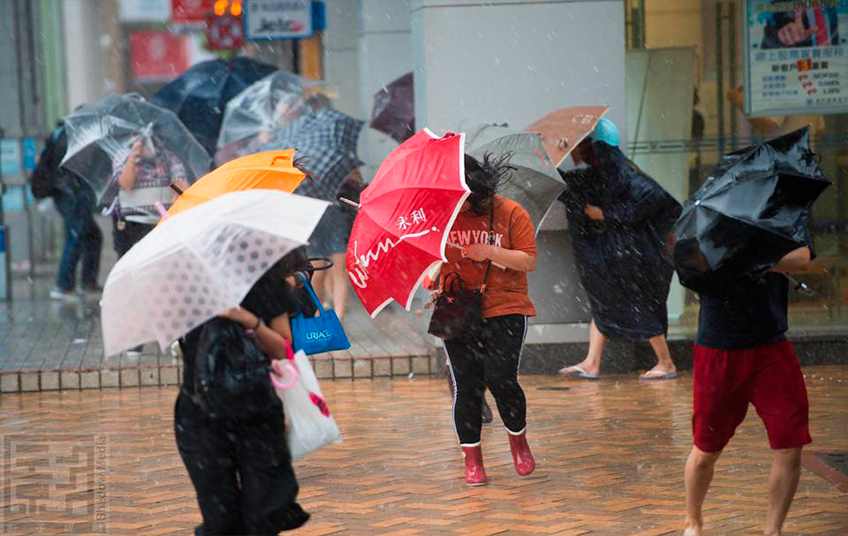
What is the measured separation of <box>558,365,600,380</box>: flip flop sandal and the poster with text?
265cm

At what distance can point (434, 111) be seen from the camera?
10.4m

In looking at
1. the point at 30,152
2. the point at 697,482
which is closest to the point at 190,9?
the point at 30,152

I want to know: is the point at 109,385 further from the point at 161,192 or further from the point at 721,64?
the point at 721,64

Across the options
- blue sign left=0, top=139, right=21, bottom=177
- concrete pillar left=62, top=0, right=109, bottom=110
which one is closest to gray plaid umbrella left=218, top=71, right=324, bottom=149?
blue sign left=0, top=139, right=21, bottom=177

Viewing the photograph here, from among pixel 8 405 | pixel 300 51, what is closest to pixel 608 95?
pixel 8 405

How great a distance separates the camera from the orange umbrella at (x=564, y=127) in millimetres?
9648

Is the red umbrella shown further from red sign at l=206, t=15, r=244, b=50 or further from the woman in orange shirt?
red sign at l=206, t=15, r=244, b=50

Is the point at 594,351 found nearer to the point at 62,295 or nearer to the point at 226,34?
the point at 62,295

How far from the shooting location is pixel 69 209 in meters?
15.0

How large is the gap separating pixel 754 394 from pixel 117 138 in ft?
23.0

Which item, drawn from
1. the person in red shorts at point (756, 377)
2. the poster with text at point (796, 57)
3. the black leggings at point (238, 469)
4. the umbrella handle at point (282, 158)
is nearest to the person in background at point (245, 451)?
the black leggings at point (238, 469)

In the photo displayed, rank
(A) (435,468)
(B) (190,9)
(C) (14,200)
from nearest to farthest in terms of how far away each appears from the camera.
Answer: (A) (435,468), (C) (14,200), (B) (190,9)

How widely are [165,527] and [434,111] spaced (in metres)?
5.07

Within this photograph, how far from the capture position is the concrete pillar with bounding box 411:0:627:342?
10.4 metres
